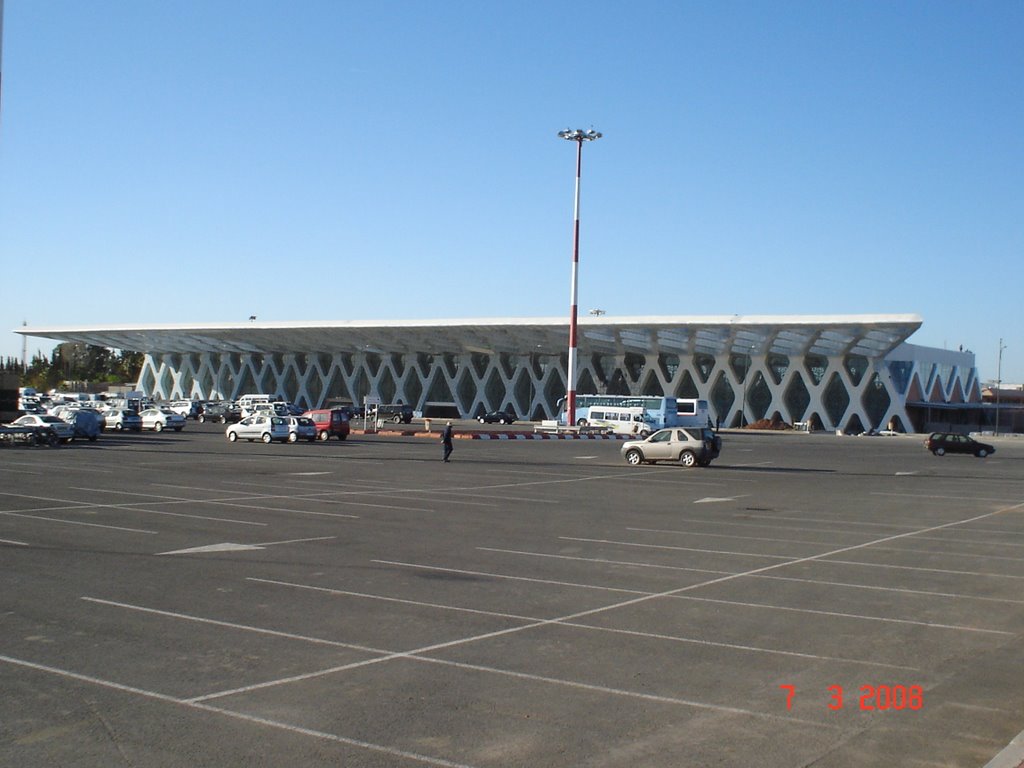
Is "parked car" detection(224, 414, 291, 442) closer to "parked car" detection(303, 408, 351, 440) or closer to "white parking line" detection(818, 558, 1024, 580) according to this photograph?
"parked car" detection(303, 408, 351, 440)

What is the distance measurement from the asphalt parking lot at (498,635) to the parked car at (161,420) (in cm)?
3981

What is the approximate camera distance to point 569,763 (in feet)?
19.8

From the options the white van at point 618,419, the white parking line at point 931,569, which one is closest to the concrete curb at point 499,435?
the white van at point 618,419

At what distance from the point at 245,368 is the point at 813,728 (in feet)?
412

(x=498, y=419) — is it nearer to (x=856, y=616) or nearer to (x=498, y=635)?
(x=856, y=616)

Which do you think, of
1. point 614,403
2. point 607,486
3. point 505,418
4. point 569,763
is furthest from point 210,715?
point 505,418

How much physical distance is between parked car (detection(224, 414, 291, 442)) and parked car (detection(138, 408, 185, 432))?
32.8 feet

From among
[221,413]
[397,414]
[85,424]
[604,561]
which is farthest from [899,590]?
[397,414]

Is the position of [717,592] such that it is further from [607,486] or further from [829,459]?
[829,459]

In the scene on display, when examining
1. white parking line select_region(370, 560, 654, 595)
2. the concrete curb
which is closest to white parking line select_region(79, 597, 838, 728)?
white parking line select_region(370, 560, 654, 595)

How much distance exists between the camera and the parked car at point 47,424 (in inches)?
1753

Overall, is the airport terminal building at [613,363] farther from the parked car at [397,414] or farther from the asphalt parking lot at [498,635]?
the asphalt parking lot at [498,635]

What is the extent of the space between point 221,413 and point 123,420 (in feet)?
74.3

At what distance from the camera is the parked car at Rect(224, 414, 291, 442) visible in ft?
165
